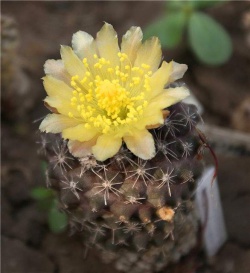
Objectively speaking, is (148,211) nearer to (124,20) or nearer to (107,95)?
(107,95)

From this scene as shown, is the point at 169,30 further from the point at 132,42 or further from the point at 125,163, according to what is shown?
the point at 125,163

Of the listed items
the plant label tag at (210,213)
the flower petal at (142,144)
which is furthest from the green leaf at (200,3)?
the flower petal at (142,144)

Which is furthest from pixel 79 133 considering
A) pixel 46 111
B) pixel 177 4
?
pixel 177 4

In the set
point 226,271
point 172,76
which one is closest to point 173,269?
point 226,271

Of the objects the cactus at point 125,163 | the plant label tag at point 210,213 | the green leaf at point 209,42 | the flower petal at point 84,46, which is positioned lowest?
the plant label tag at point 210,213

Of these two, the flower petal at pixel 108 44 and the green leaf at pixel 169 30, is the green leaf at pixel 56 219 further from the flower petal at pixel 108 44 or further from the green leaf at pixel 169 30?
the green leaf at pixel 169 30

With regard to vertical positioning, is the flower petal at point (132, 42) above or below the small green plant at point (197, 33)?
A: above
